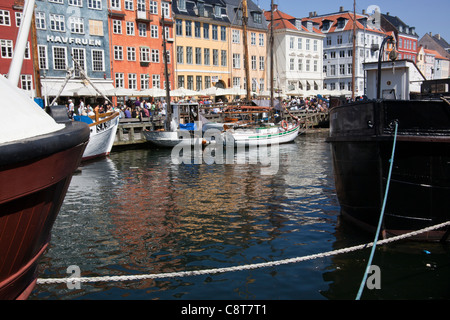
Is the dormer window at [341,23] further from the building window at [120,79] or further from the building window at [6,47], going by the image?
the building window at [6,47]

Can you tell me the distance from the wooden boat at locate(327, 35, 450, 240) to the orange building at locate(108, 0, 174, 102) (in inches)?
1632

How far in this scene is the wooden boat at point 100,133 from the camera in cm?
2664

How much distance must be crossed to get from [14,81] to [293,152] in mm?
24785

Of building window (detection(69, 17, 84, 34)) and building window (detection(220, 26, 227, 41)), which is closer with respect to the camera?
building window (detection(69, 17, 84, 34))

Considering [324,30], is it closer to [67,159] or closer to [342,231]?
[342,231]

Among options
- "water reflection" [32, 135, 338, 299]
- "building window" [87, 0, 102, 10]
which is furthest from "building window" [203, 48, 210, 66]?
"water reflection" [32, 135, 338, 299]

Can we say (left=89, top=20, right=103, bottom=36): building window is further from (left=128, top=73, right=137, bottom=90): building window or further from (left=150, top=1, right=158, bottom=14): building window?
(left=150, top=1, right=158, bottom=14): building window

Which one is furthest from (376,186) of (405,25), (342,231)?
(405,25)

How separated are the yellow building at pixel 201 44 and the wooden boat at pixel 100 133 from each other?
24833mm

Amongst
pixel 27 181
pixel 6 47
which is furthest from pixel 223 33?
pixel 27 181

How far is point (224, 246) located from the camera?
9.49 meters

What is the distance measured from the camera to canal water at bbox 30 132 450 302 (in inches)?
288

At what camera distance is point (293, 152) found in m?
29.2

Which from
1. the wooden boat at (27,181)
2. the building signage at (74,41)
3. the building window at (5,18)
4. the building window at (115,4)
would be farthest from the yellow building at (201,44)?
the wooden boat at (27,181)
